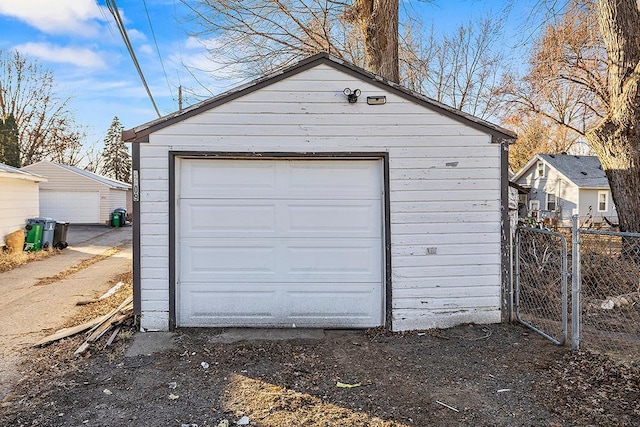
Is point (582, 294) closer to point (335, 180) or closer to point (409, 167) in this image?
point (409, 167)

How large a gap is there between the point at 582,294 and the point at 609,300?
33 centimetres

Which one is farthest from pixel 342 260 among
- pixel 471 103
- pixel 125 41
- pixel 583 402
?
pixel 471 103

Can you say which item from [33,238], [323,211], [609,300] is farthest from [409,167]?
[33,238]

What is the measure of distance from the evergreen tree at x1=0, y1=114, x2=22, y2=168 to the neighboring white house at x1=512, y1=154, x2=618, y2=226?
3119 cm

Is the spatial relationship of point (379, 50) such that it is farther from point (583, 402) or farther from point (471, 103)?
point (471, 103)

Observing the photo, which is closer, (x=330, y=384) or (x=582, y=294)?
(x=330, y=384)

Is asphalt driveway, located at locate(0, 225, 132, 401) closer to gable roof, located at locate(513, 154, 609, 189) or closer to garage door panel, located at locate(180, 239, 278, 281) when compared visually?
garage door panel, located at locate(180, 239, 278, 281)

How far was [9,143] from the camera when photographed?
87.5 ft

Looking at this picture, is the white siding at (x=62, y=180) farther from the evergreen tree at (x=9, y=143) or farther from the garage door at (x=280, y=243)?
the garage door at (x=280, y=243)

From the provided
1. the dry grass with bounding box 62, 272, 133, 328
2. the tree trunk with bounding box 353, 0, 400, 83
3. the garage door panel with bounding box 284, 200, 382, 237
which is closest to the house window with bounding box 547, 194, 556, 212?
the tree trunk with bounding box 353, 0, 400, 83

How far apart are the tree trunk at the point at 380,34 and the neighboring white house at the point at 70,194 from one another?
18963mm

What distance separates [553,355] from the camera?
425 cm

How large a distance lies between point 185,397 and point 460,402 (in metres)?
2.19

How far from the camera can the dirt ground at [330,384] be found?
10.2ft
